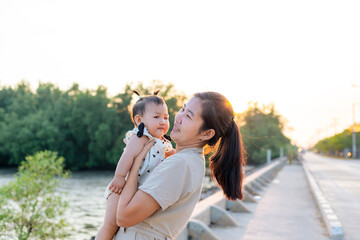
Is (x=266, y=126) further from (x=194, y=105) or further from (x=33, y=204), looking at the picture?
(x=194, y=105)

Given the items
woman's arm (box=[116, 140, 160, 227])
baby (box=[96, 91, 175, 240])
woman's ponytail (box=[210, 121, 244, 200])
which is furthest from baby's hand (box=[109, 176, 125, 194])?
woman's ponytail (box=[210, 121, 244, 200])

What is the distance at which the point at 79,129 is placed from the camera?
45.0m

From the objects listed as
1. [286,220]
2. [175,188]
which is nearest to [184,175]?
[175,188]

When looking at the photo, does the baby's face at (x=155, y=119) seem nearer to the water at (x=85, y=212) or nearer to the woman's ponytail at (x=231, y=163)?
the woman's ponytail at (x=231, y=163)

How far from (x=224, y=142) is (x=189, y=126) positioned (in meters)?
0.31

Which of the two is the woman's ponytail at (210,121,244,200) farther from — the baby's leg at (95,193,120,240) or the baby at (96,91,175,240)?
the baby's leg at (95,193,120,240)

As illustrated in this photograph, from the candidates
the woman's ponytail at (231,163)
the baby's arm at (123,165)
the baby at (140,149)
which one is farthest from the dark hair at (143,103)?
the woman's ponytail at (231,163)

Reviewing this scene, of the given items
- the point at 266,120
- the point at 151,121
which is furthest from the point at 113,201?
the point at 266,120

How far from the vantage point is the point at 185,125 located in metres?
2.24

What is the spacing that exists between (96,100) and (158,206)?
43960mm

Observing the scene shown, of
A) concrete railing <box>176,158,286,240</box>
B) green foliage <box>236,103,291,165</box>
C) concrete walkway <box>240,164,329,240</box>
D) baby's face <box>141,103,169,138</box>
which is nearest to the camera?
baby's face <box>141,103,169,138</box>

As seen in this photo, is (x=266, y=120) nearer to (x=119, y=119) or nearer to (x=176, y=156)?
(x=119, y=119)

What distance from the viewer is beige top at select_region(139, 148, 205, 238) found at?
193 cm

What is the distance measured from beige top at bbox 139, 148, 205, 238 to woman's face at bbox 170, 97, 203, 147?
0.06 meters
